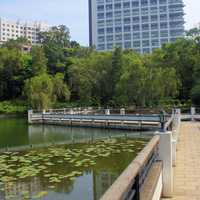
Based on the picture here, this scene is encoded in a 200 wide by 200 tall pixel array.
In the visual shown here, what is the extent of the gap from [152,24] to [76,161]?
100089 millimetres

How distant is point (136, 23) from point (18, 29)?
1877 inches

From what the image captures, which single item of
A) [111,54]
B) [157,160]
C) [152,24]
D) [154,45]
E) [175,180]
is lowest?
[175,180]

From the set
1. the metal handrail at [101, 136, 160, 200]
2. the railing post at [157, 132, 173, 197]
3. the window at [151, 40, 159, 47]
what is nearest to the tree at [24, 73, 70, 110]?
the railing post at [157, 132, 173, 197]

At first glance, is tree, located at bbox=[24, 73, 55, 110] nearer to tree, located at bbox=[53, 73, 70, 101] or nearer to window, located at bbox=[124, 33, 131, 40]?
tree, located at bbox=[53, 73, 70, 101]

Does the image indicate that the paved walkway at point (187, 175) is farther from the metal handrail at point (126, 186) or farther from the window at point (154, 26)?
the window at point (154, 26)

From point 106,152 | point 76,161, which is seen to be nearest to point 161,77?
point 106,152

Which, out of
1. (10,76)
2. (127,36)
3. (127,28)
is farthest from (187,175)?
(127,28)

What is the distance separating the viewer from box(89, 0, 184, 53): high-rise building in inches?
4087

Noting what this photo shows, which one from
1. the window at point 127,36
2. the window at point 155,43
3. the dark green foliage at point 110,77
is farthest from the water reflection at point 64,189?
the window at point 127,36

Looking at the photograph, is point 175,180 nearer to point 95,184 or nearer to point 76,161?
point 95,184

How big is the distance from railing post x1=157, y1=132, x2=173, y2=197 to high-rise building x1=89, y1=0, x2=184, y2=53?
326 feet

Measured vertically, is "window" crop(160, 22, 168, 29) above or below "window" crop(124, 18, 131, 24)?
below

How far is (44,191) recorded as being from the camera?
727 cm

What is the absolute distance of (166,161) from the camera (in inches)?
189
